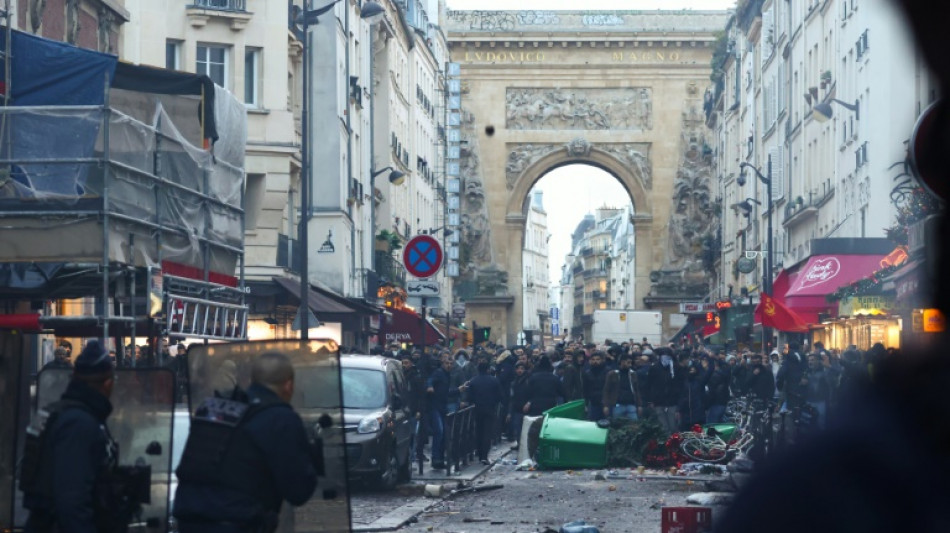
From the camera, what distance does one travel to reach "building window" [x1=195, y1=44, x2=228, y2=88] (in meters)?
31.7

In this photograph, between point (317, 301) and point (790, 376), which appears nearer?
point (790, 376)

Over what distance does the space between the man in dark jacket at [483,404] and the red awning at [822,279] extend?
11.3 m

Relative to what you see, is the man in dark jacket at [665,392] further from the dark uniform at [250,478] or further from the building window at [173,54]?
the dark uniform at [250,478]

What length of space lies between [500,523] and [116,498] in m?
7.92

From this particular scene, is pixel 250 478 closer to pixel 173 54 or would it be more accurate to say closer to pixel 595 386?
pixel 595 386

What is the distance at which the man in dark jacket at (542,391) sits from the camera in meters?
24.9

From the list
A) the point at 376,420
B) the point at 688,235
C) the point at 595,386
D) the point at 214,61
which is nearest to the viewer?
the point at 376,420

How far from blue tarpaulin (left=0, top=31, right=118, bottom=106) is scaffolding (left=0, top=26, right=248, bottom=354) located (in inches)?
2.1

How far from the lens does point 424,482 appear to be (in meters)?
19.5

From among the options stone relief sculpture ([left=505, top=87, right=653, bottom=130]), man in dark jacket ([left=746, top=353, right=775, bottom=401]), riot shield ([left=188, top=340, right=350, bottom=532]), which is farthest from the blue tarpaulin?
stone relief sculpture ([left=505, top=87, right=653, bottom=130])

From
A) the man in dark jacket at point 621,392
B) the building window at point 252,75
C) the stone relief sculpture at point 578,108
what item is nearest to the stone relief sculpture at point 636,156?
the stone relief sculpture at point 578,108

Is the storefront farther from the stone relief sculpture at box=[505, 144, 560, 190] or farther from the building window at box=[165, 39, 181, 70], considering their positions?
the stone relief sculpture at box=[505, 144, 560, 190]

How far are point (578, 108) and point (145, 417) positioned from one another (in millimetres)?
71596

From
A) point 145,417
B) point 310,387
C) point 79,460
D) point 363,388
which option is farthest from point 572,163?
point 79,460
